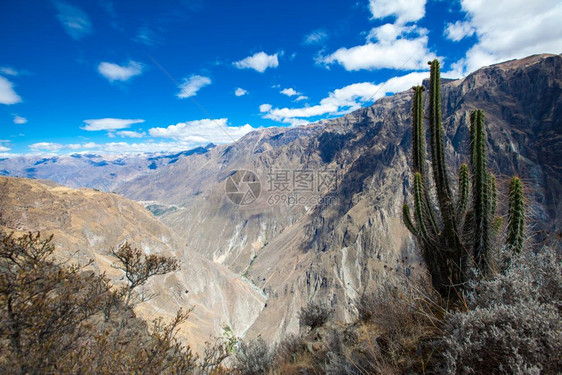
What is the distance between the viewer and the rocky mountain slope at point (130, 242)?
36.0 m

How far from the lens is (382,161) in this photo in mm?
122750

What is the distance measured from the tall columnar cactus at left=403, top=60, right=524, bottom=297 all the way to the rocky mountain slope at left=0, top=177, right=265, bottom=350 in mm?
24692

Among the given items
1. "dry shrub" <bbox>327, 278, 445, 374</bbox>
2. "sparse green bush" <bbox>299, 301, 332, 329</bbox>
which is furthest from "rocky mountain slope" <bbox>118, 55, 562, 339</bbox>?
"dry shrub" <bbox>327, 278, 445, 374</bbox>

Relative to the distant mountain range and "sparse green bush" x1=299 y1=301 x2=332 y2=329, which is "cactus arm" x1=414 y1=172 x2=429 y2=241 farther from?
the distant mountain range

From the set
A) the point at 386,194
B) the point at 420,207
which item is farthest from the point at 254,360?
the point at 386,194

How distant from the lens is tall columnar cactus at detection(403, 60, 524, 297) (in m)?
4.86

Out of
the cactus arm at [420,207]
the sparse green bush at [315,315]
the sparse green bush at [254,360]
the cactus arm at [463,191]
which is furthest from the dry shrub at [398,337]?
the sparse green bush at [315,315]

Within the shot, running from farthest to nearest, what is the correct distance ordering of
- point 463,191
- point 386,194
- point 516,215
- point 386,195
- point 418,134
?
point 386,194
point 386,195
point 418,134
point 463,191
point 516,215

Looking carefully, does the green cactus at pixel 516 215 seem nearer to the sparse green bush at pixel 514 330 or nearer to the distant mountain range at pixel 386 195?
the sparse green bush at pixel 514 330

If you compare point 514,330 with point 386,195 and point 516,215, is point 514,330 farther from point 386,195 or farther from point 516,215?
point 386,195

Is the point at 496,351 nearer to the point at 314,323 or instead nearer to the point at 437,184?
the point at 437,184

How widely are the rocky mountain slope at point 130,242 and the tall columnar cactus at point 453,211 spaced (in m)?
24.7

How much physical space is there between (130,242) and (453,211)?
207 feet

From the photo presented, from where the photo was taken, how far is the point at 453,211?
17.7 ft
